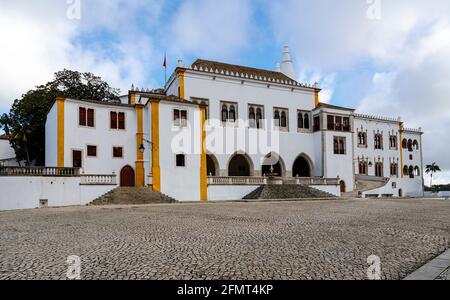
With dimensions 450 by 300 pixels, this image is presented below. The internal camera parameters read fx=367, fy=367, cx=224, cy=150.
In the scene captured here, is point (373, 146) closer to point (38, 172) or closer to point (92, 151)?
point (92, 151)

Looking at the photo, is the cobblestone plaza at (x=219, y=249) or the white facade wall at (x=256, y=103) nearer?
the cobblestone plaza at (x=219, y=249)

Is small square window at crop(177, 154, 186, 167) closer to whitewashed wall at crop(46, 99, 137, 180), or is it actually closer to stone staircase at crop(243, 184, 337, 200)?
whitewashed wall at crop(46, 99, 137, 180)

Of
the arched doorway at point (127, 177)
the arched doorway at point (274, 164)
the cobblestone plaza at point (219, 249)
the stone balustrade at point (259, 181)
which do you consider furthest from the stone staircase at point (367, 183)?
the cobblestone plaza at point (219, 249)

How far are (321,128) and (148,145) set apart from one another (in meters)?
→ 18.7

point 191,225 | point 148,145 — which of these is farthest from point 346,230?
point 148,145

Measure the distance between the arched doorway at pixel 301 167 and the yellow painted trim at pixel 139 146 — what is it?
17.8 m

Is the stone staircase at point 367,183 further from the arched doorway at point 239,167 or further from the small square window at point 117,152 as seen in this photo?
the small square window at point 117,152

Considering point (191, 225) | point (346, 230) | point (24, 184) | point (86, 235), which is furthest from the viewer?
point (24, 184)

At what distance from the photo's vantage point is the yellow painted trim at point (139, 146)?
28.1m

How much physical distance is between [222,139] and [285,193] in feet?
26.2

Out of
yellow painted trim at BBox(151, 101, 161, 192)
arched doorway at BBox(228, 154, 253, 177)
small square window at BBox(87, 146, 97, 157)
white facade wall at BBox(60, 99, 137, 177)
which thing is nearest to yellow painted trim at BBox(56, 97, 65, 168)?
white facade wall at BBox(60, 99, 137, 177)

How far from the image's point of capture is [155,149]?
1057 inches
